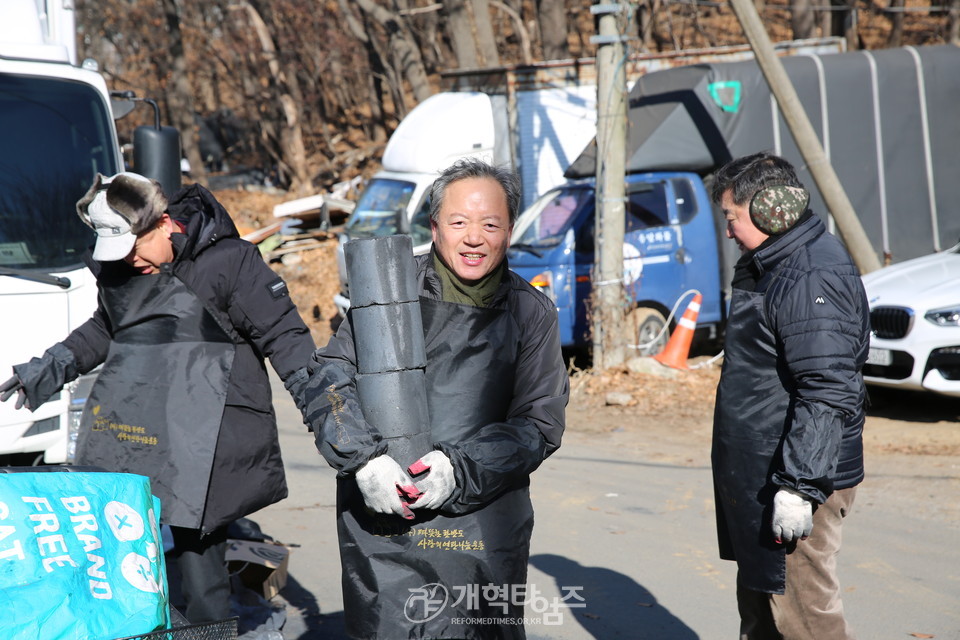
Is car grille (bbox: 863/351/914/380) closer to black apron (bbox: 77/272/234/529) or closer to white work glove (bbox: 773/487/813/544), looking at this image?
white work glove (bbox: 773/487/813/544)

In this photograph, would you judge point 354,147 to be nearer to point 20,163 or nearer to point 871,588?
point 20,163

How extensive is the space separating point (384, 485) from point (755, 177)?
1672 mm

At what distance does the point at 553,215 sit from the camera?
1092cm

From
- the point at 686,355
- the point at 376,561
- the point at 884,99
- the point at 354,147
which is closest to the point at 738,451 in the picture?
the point at 376,561

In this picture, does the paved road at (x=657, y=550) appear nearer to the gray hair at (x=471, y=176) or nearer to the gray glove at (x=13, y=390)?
the gray glove at (x=13, y=390)

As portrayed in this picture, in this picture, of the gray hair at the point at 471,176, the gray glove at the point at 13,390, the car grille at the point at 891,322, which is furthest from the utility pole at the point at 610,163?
the gray hair at the point at 471,176

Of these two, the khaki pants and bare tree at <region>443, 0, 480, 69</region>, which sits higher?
bare tree at <region>443, 0, 480, 69</region>

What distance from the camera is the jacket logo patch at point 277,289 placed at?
12.2 feet

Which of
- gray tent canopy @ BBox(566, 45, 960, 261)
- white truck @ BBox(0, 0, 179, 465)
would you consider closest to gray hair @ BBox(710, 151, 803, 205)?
white truck @ BBox(0, 0, 179, 465)

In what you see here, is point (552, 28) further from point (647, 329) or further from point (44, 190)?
point (44, 190)

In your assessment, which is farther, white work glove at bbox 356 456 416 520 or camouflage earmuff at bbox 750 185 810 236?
camouflage earmuff at bbox 750 185 810 236

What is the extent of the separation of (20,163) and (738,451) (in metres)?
4.56

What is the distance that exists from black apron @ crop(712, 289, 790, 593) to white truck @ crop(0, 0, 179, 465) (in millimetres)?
3284

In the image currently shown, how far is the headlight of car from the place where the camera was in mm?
8008
